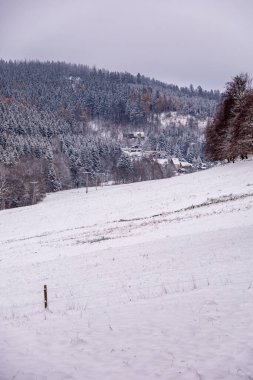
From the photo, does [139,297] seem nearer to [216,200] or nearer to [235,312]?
[235,312]

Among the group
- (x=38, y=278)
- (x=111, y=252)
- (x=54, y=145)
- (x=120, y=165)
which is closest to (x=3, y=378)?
(x=38, y=278)

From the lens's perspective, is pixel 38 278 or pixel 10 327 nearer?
pixel 10 327

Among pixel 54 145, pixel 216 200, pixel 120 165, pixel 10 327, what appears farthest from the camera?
pixel 54 145

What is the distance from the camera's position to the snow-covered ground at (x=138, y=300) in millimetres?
7672

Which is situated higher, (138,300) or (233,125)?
(138,300)

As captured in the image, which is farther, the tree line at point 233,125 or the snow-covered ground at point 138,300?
the tree line at point 233,125

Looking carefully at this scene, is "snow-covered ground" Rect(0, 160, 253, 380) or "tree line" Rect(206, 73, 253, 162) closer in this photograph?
"snow-covered ground" Rect(0, 160, 253, 380)

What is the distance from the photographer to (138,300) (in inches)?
471

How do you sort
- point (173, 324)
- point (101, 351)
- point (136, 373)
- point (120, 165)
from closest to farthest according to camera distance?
point (136, 373), point (101, 351), point (173, 324), point (120, 165)

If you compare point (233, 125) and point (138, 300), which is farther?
point (233, 125)

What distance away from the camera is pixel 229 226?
21.2 metres

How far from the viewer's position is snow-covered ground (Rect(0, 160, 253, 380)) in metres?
7.67

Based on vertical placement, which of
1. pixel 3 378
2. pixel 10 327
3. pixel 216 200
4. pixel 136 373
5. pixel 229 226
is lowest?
pixel 216 200

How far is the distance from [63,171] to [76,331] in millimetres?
119375
